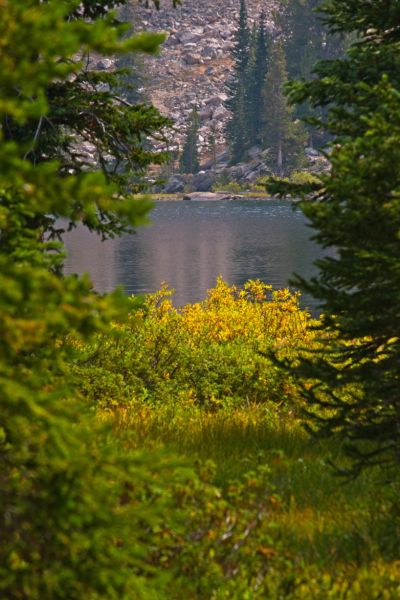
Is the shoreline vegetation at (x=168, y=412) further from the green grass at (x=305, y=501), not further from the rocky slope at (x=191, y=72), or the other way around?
the rocky slope at (x=191, y=72)

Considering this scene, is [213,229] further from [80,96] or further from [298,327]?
[80,96]

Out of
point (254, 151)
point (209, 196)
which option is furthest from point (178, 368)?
point (254, 151)

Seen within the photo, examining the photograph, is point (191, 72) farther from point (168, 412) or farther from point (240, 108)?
point (168, 412)

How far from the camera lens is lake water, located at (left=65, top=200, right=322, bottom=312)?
37.9 m

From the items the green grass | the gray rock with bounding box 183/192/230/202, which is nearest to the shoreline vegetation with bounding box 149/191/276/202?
the gray rock with bounding box 183/192/230/202

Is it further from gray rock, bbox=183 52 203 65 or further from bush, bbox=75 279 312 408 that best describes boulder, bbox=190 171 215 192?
bush, bbox=75 279 312 408

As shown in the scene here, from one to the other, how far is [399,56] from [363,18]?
2.36ft

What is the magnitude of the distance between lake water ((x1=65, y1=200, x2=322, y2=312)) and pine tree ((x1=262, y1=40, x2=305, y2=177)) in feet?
132

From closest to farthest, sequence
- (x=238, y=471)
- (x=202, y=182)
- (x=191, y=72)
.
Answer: (x=238, y=471) < (x=202, y=182) < (x=191, y=72)

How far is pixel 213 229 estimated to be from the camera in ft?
224

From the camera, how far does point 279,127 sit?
402 feet

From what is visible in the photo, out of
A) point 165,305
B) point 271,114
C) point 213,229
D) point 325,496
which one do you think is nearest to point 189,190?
point 271,114

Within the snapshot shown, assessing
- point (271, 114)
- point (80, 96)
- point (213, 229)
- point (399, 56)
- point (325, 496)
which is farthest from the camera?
point (271, 114)

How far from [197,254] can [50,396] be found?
47038mm
